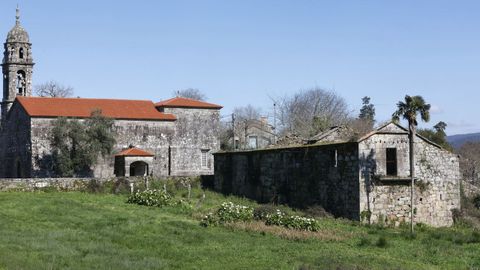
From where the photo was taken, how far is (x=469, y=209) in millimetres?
34406

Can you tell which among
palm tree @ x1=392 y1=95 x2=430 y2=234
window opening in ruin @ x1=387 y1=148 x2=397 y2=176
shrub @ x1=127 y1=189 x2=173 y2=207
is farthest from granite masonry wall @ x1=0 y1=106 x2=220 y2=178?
palm tree @ x1=392 y1=95 x2=430 y2=234

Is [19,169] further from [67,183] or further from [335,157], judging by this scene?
[335,157]

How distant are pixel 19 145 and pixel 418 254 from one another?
4756 cm

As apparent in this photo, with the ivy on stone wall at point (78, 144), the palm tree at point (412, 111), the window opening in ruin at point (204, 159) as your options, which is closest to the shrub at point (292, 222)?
the palm tree at point (412, 111)

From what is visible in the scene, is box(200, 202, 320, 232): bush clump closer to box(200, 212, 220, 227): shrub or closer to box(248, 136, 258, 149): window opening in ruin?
box(200, 212, 220, 227): shrub

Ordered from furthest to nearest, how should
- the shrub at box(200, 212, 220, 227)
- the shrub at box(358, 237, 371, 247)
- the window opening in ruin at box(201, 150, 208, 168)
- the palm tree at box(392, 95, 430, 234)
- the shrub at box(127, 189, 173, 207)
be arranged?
the window opening in ruin at box(201, 150, 208, 168), the shrub at box(127, 189, 173, 207), the palm tree at box(392, 95, 430, 234), the shrub at box(200, 212, 220, 227), the shrub at box(358, 237, 371, 247)

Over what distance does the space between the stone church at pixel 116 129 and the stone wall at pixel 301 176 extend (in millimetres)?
16194

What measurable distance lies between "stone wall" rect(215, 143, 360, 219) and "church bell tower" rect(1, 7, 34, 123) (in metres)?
29.1

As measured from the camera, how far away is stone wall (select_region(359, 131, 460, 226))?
3064 centimetres

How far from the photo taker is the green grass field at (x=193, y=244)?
1698 centimetres

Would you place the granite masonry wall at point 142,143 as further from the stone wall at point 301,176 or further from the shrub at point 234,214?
the shrub at point 234,214

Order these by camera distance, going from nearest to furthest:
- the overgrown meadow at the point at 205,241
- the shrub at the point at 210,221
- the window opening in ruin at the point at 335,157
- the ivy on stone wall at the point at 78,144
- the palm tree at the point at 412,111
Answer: the overgrown meadow at the point at 205,241 → the shrub at the point at 210,221 → the palm tree at the point at 412,111 → the window opening in ruin at the point at 335,157 → the ivy on stone wall at the point at 78,144

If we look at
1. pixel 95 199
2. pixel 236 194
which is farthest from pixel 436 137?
pixel 95 199

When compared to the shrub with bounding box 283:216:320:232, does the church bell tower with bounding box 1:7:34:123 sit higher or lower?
higher
